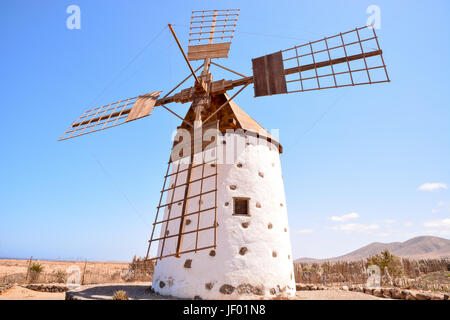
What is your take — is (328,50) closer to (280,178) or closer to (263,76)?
(263,76)

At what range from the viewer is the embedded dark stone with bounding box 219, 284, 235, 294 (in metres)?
6.66

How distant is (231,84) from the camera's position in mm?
9305

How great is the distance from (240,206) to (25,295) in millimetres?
9676

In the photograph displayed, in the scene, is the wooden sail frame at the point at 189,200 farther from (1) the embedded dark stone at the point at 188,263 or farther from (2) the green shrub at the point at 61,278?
(2) the green shrub at the point at 61,278

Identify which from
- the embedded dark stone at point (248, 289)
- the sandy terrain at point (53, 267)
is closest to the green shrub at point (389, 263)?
the embedded dark stone at point (248, 289)

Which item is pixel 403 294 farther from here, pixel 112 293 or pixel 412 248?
pixel 412 248

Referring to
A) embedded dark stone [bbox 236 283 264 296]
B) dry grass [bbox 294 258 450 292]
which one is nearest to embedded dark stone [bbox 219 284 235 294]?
embedded dark stone [bbox 236 283 264 296]

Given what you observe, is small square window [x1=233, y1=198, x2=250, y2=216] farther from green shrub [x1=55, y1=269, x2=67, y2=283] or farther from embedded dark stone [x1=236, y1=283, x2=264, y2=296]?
green shrub [x1=55, y1=269, x2=67, y2=283]

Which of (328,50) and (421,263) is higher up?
(328,50)

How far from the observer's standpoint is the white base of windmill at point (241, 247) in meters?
6.87

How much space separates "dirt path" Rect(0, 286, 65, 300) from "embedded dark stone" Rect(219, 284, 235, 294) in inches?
273
